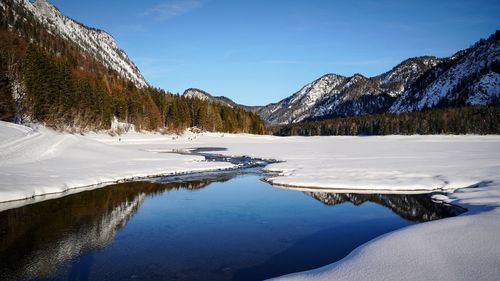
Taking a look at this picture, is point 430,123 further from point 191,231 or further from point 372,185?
point 191,231

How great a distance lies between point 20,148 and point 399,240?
2504 cm

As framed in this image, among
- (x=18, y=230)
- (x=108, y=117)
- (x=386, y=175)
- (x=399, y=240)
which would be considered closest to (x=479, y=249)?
(x=399, y=240)

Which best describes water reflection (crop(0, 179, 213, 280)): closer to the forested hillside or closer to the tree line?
the forested hillside

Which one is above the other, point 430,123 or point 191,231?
point 430,123

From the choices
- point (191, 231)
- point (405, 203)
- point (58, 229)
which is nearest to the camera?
point (58, 229)

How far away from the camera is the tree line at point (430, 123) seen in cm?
10569

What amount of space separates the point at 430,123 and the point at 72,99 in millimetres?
111182

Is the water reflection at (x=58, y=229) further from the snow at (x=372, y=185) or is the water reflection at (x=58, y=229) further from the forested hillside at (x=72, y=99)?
the forested hillside at (x=72, y=99)

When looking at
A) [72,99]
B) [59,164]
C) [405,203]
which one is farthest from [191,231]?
[72,99]

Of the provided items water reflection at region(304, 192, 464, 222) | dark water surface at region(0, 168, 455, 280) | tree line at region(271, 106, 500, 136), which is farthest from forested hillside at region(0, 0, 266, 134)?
water reflection at region(304, 192, 464, 222)

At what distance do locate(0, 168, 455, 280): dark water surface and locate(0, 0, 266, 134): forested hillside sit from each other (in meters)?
39.4

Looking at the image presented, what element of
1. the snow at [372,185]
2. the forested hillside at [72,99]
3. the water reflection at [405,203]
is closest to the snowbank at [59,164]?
the snow at [372,185]

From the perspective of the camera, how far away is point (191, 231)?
38.5ft

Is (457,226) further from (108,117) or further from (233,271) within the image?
(108,117)
